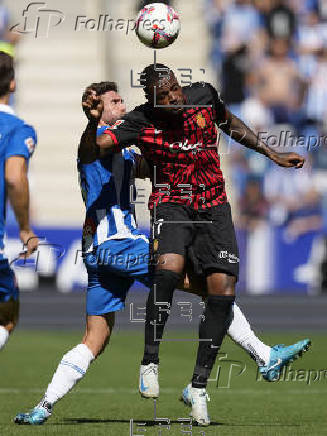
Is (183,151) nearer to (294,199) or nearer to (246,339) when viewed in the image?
(246,339)

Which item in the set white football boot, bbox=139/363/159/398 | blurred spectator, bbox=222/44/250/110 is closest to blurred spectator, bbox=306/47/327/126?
blurred spectator, bbox=222/44/250/110

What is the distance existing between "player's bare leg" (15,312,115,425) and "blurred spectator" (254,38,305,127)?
1868cm

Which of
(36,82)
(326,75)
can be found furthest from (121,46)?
(326,75)

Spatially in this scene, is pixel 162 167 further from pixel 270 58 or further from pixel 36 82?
pixel 36 82

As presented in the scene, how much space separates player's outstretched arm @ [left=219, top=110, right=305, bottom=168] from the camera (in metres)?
7.71

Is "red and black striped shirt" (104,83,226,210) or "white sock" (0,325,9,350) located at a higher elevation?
"red and black striped shirt" (104,83,226,210)

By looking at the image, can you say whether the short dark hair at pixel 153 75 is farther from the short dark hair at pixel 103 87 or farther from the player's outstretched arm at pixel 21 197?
the player's outstretched arm at pixel 21 197

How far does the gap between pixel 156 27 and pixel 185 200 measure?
1130mm

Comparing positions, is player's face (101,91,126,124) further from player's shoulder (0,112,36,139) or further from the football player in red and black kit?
player's shoulder (0,112,36,139)

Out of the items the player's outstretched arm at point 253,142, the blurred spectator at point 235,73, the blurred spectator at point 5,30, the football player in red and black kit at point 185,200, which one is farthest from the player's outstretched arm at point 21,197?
the blurred spectator at point 5,30

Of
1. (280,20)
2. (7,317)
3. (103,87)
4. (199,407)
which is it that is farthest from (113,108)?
(280,20)

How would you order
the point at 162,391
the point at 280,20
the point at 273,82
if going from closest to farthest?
the point at 162,391, the point at 273,82, the point at 280,20

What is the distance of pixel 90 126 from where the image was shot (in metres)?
7.12

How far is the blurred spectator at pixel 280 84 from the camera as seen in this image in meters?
26.0
